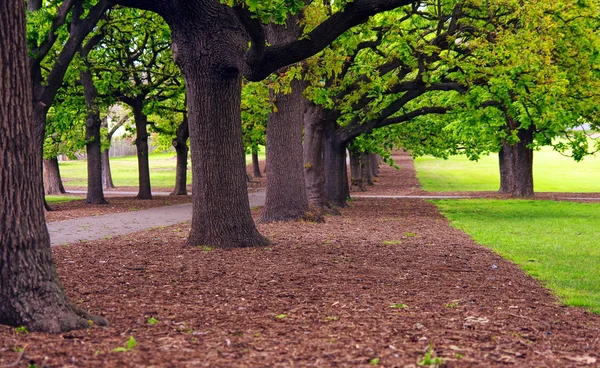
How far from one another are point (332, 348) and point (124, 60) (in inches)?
966

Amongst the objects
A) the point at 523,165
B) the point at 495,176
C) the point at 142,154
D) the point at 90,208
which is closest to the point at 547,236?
the point at 90,208

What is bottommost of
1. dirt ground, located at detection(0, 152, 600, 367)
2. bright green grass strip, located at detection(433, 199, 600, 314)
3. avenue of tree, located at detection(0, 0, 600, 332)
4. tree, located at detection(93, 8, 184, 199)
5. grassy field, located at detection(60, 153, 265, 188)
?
bright green grass strip, located at detection(433, 199, 600, 314)

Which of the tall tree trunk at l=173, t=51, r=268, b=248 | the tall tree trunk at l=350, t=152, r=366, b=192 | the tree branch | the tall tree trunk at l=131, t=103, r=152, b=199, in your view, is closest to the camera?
the tree branch

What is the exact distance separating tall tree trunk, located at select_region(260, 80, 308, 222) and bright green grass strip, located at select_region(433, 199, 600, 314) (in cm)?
428

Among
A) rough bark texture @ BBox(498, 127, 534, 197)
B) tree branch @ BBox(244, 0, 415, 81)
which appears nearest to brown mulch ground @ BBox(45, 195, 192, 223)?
tree branch @ BBox(244, 0, 415, 81)

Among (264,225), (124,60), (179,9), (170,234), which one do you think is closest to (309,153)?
(264,225)

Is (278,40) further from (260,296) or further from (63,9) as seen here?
(260,296)

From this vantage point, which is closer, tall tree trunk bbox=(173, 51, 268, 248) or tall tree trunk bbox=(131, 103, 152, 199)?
tall tree trunk bbox=(173, 51, 268, 248)

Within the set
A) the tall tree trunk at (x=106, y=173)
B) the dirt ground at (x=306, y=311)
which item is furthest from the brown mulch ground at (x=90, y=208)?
the tall tree trunk at (x=106, y=173)

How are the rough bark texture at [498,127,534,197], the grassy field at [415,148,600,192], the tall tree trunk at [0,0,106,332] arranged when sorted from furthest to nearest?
the grassy field at [415,148,600,192] → the rough bark texture at [498,127,534,197] → the tall tree trunk at [0,0,106,332]

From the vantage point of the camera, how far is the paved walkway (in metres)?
15.5

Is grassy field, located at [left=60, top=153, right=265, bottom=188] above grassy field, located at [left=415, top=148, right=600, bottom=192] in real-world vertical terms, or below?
above

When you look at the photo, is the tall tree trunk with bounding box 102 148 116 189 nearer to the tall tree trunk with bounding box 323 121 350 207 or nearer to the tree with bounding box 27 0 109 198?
the tall tree trunk with bounding box 323 121 350 207

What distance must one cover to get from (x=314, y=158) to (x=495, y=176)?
4033 centimetres
